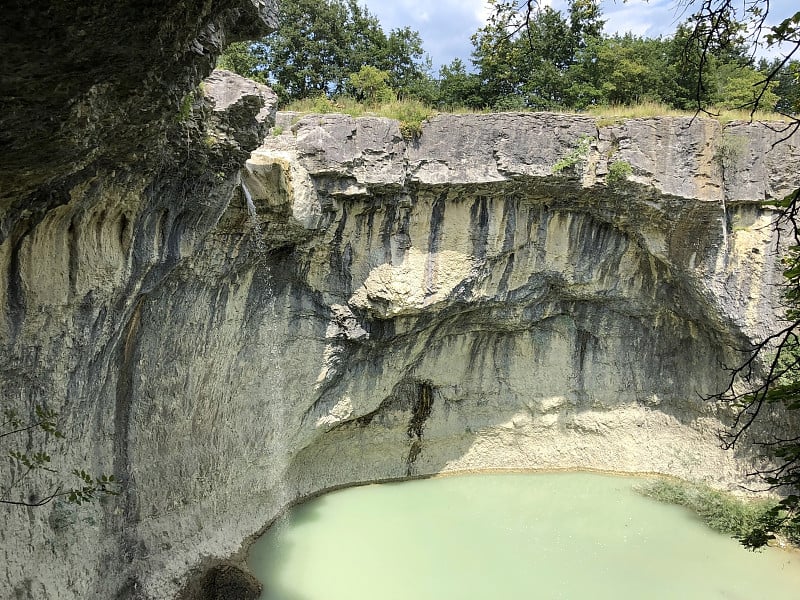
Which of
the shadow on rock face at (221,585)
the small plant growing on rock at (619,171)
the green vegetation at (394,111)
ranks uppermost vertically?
the green vegetation at (394,111)

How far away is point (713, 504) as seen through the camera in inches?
392

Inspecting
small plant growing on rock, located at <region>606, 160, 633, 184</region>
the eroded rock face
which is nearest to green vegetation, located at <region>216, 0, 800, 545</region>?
small plant growing on rock, located at <region>606, 160, 633, 184</region>

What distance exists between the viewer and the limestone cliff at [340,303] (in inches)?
194

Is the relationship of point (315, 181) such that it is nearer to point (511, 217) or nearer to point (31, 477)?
point (511, 217)

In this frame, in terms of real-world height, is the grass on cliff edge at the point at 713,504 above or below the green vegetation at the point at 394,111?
below

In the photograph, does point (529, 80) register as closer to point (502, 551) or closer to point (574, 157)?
point (574, 157)

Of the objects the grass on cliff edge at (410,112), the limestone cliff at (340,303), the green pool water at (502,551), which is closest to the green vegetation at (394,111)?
the grass on cliff edge at (410,112)

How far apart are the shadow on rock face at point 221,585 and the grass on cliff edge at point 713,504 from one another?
7.26 meters

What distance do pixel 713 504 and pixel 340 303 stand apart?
729 centimetres

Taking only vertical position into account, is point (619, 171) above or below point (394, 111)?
below

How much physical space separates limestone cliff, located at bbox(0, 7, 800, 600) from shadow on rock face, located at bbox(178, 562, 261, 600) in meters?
0.28

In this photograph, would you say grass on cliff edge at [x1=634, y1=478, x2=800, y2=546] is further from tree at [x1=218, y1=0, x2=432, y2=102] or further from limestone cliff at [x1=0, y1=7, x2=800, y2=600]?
tree at [x1=218, y1=0, x2=432, y2=102]

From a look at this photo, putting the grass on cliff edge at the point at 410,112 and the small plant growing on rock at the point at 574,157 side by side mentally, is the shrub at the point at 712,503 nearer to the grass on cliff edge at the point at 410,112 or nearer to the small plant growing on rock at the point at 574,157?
the small plant growing on rock at the point at 574,157

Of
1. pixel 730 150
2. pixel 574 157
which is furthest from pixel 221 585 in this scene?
pixel 730 150
